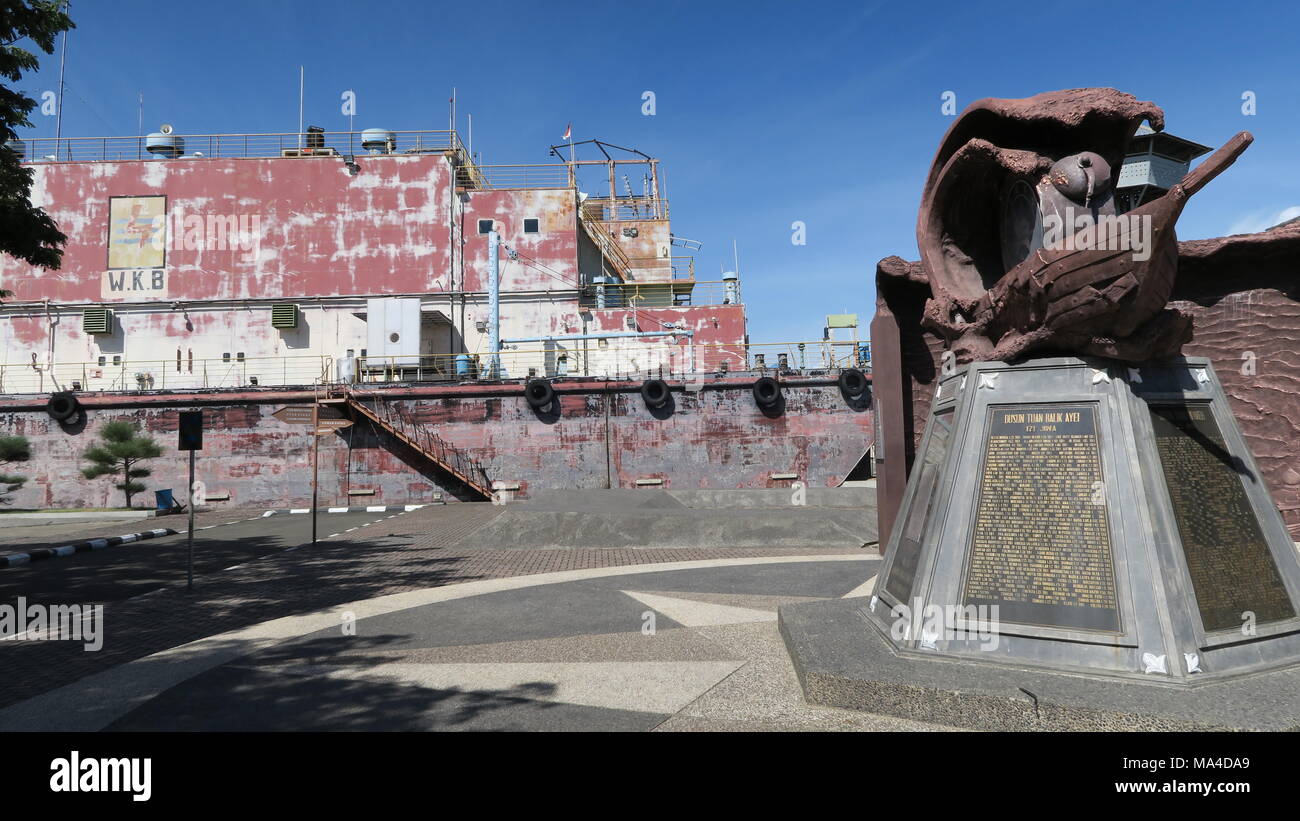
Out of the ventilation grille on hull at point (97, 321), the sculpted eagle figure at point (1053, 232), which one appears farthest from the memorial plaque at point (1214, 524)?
the ventilation grille on hull at point (97, 321)

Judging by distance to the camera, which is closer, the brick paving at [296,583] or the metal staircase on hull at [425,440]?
the brick paving at [296,583]

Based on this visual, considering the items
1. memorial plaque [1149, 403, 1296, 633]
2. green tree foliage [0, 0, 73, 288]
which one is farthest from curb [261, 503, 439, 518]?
memorial plaque [1149, 403, 1296, 633]

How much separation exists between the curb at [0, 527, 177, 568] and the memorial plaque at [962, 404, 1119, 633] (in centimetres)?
1572

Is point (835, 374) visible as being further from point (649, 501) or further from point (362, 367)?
point (362, 367)

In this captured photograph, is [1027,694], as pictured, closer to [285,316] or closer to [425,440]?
[425,440]

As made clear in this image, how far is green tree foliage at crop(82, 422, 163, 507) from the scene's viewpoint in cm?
2305

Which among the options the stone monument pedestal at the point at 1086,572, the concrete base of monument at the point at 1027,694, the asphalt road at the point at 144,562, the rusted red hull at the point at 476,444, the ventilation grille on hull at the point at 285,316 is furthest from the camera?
the ventilation grille on hull at the point at 285,316

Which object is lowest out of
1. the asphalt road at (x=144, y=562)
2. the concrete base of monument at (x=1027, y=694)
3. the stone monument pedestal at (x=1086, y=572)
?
the asphalt road at (x=144, y=562)

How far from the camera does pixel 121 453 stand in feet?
76.1

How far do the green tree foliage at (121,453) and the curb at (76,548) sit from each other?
24.6 feet

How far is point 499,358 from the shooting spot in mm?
28969

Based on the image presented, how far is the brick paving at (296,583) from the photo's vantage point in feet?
20.7

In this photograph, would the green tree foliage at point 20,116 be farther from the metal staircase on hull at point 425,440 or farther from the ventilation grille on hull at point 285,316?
the ventilation grille on hull at point 285,316
